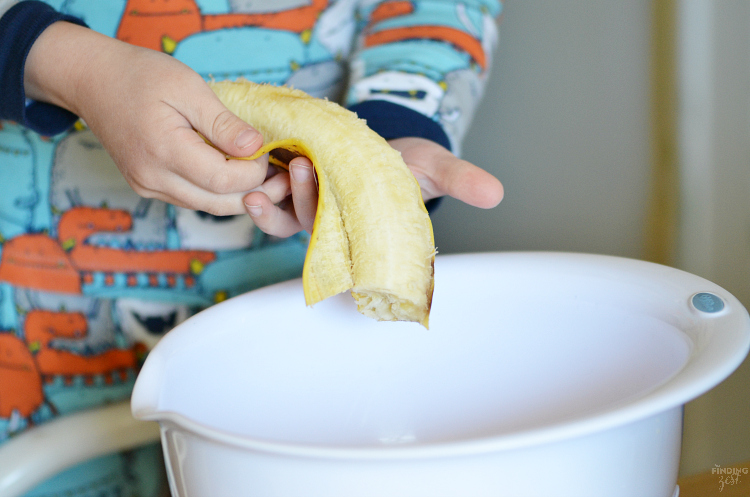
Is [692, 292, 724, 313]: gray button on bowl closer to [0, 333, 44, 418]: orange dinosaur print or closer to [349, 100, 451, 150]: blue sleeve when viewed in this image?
[349, 100, 451, 150]: blue sleeve

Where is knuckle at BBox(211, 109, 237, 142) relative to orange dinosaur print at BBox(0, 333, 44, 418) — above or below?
above

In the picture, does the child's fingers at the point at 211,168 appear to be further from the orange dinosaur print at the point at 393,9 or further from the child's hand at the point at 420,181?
the orange dinosaur print at the point at 393,9

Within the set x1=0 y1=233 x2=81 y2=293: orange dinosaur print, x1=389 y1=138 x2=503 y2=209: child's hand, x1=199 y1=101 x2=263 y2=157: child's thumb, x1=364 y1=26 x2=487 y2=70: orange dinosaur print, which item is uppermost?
x1=364 y1=26 x2=487 y2=70: orange dinosaur print

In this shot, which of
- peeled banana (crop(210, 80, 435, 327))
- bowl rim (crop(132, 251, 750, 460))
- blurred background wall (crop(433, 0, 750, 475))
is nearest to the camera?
bowl rim (crop(132, 251, 750, 460))

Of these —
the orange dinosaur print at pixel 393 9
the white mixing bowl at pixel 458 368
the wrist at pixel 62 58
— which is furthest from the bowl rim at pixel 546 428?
the orange dinosaur print at pixel 393 9

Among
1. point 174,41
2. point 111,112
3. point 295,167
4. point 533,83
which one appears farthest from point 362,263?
point 533,83

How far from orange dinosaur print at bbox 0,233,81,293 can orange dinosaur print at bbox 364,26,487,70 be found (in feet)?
1.22

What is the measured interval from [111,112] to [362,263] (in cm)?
20

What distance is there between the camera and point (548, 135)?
0.70m

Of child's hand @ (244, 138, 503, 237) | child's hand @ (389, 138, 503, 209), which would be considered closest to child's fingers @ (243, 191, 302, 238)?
child's hand @ (244, 138, 503, 237)

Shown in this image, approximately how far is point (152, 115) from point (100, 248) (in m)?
0.24

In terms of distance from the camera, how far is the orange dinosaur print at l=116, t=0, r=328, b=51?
542 millimetres

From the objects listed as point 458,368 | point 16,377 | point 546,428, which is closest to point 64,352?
point 16,377

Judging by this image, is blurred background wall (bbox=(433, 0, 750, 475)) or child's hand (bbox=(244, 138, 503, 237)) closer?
child's hand (bbox=(244, 138, 503, 237))
